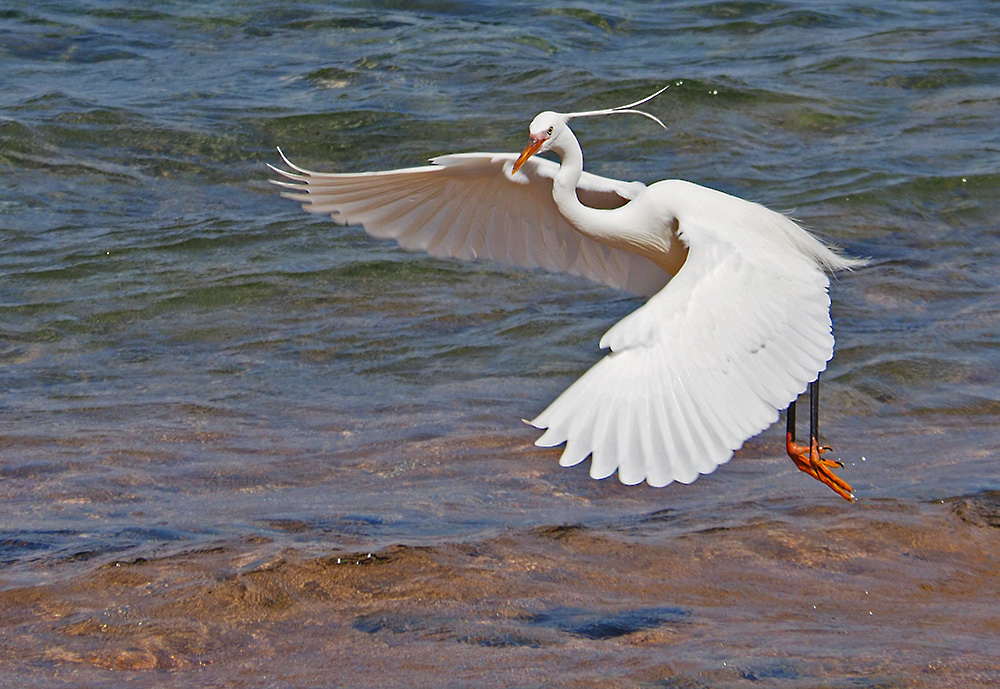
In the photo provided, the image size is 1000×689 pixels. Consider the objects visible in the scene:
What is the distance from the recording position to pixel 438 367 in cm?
600

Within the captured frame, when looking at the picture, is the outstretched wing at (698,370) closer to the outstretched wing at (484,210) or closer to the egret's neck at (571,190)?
the egret's neck at (571,190)

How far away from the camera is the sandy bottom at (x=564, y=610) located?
10.6 ft

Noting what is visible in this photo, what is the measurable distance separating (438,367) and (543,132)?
6.17ft

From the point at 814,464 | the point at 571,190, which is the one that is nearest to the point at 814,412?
the point at 814,464

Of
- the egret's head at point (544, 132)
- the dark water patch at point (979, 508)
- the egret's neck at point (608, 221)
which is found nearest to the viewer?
the dark water patch at point (979, 508)

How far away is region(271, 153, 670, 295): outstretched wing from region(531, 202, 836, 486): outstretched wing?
43.3 inches

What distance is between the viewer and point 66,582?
371 cm

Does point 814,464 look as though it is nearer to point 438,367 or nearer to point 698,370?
point 698,370

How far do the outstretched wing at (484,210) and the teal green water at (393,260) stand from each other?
688 mm

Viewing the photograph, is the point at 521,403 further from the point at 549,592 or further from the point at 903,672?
the point at 903,672

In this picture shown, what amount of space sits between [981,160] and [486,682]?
6.45 meters

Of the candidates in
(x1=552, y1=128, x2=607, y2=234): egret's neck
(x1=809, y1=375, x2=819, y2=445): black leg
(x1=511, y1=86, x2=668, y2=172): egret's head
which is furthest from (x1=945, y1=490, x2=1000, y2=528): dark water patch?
(x1=511, y1=86, x2=668, y2=172): egret's head

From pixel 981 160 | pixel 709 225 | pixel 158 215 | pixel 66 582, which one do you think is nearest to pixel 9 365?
pixel 158 215

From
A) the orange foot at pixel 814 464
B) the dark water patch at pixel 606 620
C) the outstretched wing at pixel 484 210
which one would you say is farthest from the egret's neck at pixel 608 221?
the dark water patch at pixel 606 620
